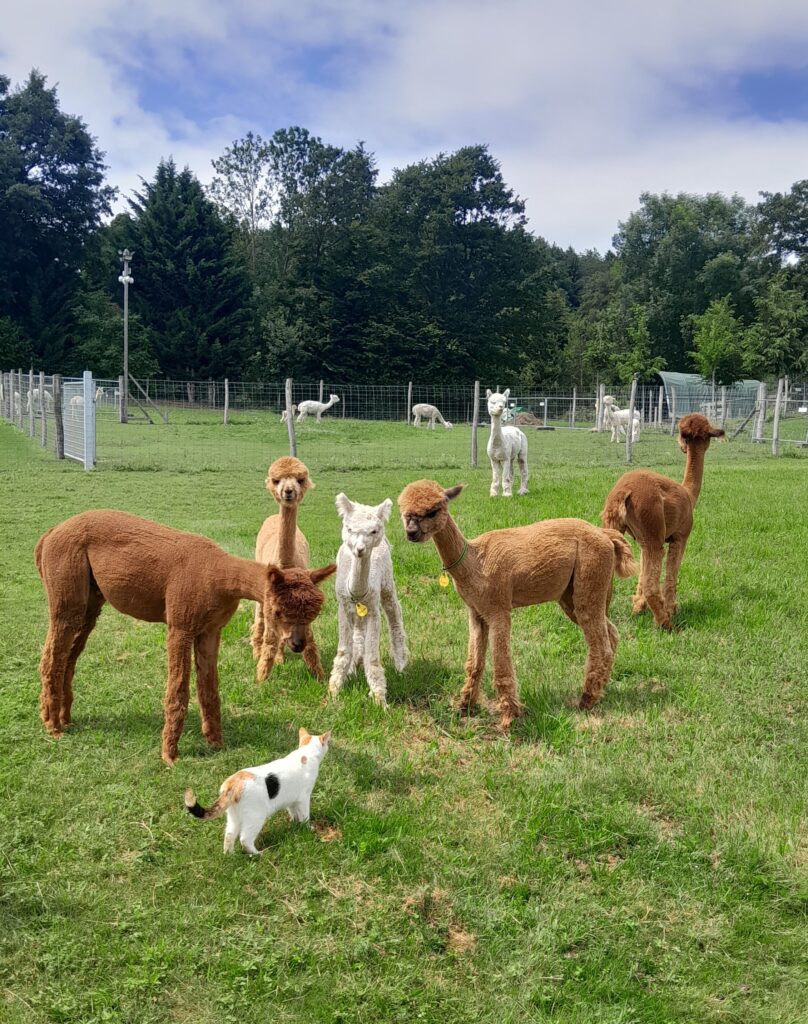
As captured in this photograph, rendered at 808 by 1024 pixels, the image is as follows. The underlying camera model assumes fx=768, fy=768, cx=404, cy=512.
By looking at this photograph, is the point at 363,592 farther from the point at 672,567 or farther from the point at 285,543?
the point at 672,567

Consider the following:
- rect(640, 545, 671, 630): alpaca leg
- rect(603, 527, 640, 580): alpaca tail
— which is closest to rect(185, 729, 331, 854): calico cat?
rect(603, 527, 640, 580): alpaca tail

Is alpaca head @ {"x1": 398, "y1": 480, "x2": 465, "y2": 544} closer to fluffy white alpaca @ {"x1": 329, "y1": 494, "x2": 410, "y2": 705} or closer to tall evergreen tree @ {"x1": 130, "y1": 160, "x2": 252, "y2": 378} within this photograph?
fluffy white alpaca @ {"x1": 329, "y1": 494, "x2": 410, "y2": 705}

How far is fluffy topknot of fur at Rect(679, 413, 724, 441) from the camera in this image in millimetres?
6930

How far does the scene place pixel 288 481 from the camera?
560 cm

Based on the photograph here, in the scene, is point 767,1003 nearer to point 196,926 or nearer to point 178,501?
point 196,926

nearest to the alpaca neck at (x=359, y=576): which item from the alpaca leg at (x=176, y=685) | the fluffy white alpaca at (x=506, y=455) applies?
the alpaca leg at (x=176, y=685)

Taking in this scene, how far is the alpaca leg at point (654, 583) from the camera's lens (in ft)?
20.9

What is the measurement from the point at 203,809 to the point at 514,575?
7.53ft

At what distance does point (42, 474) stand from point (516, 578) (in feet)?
45.2

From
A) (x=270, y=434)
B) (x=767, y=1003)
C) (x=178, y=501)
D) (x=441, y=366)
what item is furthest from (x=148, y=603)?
(x=441, y=366)

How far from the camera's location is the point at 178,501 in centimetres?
1327

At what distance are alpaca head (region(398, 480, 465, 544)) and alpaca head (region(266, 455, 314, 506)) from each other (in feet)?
4.12

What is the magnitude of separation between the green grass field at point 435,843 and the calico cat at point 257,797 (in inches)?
5.0

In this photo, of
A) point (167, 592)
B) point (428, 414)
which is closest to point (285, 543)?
point (167, 592)
